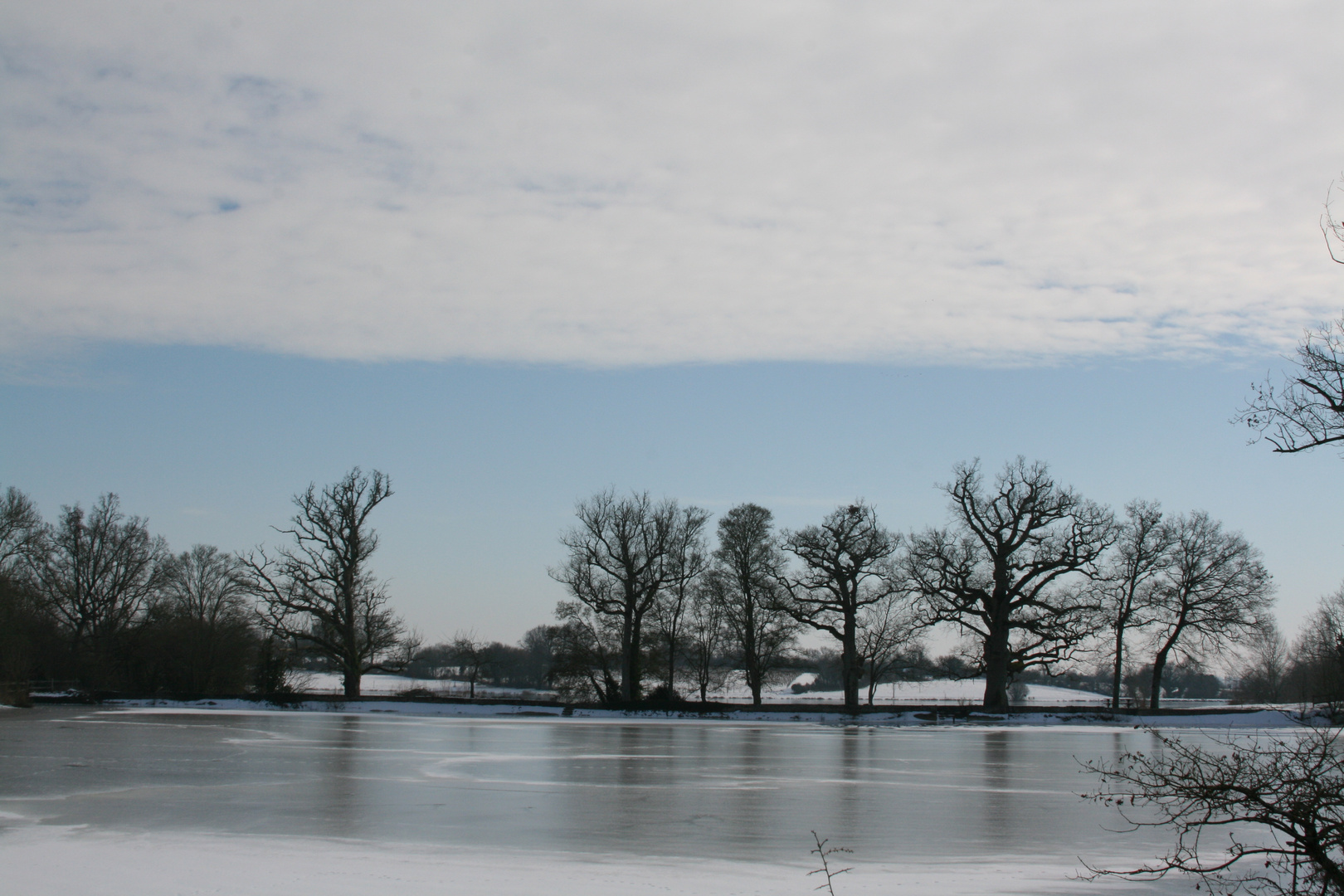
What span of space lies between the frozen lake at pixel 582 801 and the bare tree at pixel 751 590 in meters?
24.7

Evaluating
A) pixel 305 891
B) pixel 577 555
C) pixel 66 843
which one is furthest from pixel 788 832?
pixel 577 555

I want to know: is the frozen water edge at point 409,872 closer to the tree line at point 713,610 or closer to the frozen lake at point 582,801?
the frozen lake at point 582,801

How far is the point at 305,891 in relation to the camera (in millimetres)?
8398

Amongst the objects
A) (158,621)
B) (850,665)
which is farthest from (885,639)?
(158,621)

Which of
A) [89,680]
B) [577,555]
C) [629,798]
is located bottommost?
[89,680]

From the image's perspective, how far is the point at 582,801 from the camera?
1448 cm

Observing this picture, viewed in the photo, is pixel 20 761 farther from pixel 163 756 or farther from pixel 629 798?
pixel 629 798

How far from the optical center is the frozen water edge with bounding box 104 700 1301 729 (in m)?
43.4

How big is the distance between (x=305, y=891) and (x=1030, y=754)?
20.7 meters

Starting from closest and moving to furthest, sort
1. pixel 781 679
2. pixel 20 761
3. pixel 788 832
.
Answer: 1. pixel 788 832
2. pixel 20 761
3. pixel 781 679

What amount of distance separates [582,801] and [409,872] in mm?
5453

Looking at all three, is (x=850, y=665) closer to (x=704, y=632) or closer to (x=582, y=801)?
(x=704, y=632)

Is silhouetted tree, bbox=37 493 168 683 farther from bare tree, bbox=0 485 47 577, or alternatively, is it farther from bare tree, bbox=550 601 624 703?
bare tree, bbox=550 601 624 703

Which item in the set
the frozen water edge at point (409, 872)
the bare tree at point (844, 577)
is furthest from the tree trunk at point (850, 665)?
the frozen water edge at point (409, 872)
